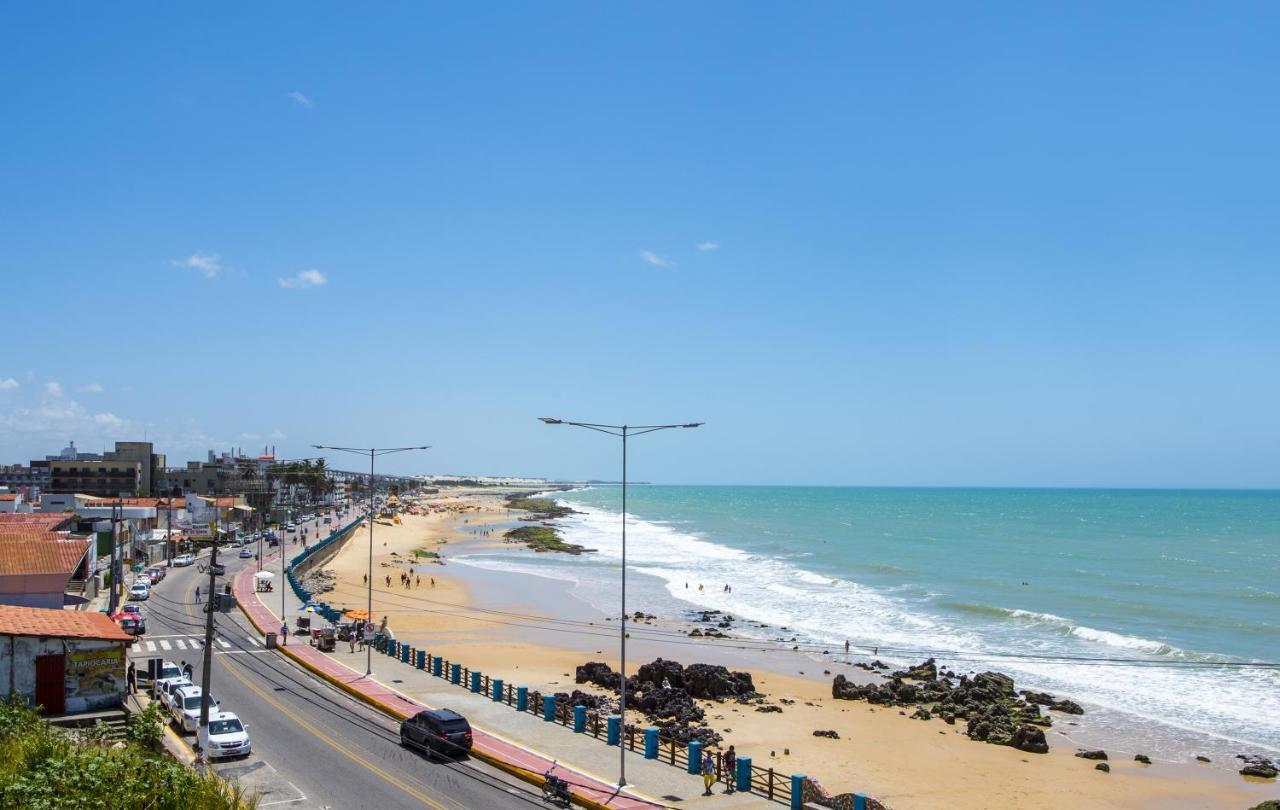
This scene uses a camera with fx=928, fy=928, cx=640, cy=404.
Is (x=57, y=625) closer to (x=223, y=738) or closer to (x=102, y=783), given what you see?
(x=223, y=738)

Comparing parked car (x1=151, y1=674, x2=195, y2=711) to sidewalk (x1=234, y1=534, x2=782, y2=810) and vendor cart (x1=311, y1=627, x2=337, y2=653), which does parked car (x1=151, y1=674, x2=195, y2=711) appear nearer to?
sidewalk (x1=234, y1=534, x2=782, y2=810)

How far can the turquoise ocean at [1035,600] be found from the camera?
4512cm

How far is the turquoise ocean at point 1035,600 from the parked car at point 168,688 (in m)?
35.4

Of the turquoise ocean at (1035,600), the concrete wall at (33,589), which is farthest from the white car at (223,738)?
the turquoise ocean at (1035,600)

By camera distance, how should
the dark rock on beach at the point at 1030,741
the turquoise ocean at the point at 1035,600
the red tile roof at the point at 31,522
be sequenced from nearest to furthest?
1. the dark rock on beach at the point at 1030,741
2. the turquoise ocean at the point at 1035,600
3. the red tile roof at the point at 31,522

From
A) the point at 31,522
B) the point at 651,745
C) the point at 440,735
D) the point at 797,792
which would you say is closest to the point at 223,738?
the point at 440,735

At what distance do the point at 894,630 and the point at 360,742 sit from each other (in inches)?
1648

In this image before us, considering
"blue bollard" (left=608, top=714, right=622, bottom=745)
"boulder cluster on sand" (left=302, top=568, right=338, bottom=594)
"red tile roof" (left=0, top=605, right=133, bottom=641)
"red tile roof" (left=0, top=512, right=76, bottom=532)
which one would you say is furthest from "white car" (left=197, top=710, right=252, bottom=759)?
"boulder cluster on sand" (left=302, top=568, right=338, bottom=594)

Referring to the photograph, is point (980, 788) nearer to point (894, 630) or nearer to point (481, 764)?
point (481, 764)

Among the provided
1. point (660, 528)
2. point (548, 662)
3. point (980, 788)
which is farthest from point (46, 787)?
point (660, 528)

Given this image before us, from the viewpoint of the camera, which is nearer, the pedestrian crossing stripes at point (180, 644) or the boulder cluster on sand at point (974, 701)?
the boulder cluster on sand at point (974, 701)

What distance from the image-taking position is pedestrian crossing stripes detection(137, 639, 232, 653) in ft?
143

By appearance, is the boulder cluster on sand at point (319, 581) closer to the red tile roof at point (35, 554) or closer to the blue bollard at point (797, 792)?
the red tile roof at point (35, 554)

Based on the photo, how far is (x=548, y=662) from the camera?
49000 mm
